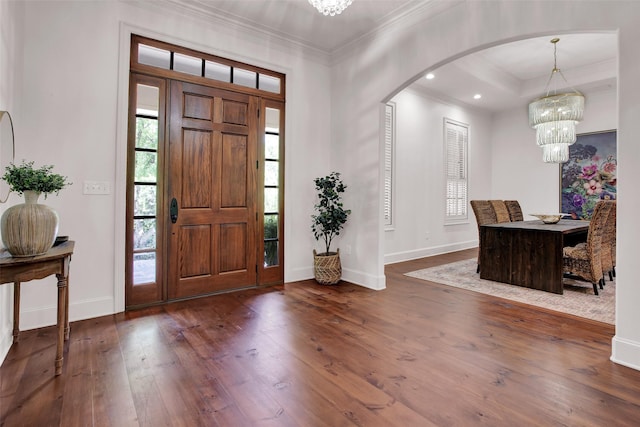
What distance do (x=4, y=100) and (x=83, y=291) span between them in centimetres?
164

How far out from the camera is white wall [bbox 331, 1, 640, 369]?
2137 mm

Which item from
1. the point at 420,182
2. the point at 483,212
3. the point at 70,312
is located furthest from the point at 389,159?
the point at 70,312

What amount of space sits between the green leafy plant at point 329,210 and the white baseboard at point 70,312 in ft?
8.02

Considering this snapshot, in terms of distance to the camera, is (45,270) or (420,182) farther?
(420,182)

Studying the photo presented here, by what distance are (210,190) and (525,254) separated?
386 centimetres

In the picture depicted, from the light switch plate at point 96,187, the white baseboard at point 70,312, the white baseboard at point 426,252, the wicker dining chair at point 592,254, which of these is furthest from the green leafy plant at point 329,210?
the wicker dining chair at point 592,254

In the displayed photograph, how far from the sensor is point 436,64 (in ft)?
10.9

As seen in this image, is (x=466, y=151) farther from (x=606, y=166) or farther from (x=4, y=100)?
(x=4, y=100)

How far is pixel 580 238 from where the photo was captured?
15.6 ft

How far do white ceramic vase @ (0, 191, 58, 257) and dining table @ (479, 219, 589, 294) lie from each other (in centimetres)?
461

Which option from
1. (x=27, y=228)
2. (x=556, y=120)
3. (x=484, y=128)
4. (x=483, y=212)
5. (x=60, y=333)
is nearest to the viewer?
(x=27, y=228)

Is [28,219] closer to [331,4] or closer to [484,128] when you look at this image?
[331,4]

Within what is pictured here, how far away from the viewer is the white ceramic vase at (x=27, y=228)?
1867mm

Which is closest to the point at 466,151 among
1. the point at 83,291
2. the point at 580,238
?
the point at 580,238
